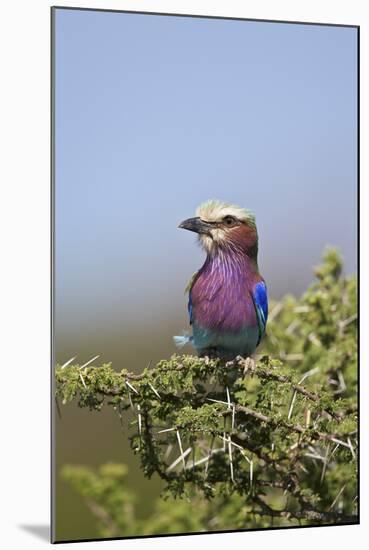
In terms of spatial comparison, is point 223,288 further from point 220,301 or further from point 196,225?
point 196,225

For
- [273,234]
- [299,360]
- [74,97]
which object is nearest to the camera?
[74,97]

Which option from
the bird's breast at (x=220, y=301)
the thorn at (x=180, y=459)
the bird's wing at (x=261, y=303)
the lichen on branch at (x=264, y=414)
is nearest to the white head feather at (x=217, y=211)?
the bird's breast at (x=220, y=301)

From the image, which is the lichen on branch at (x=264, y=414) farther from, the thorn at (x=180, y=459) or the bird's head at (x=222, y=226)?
the bird's head at (x=222, y=226)

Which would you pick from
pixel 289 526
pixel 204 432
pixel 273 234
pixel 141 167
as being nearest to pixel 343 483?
pixel 289 526

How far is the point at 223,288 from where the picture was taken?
6312 mm

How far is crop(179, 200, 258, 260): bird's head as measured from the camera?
20.7ft

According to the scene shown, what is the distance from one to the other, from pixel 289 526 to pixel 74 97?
8.77 ft

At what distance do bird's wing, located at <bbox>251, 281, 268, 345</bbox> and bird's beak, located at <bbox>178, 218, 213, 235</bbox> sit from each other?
17.5 inches

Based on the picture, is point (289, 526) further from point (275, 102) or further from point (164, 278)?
point (275, 102)

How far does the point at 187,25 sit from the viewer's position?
6383 mm

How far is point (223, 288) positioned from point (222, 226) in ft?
1.12

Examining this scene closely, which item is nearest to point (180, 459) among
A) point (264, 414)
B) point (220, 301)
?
point (264, 414)

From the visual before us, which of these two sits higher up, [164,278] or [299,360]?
[164,278]

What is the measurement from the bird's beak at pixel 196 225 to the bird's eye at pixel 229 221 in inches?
4.1
